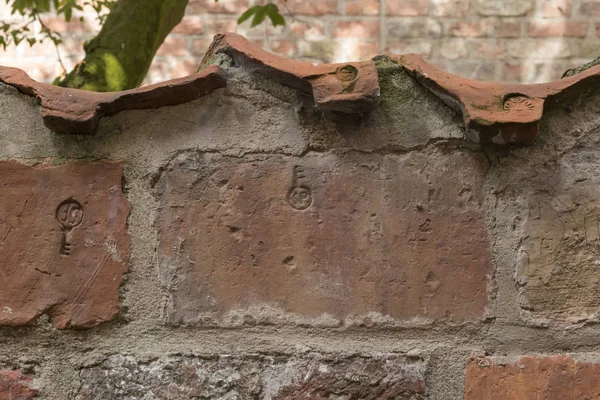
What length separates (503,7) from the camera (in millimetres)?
6016

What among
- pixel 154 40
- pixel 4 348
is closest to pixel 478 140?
pixel 4 348

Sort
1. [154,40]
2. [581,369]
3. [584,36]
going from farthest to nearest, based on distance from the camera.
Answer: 1. [584,36]
2. [154,40]
3. [581,369]

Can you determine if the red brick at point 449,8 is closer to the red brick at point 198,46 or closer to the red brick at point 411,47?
the red brick at point 411,47

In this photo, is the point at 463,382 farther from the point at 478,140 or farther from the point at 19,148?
the point at 19,148

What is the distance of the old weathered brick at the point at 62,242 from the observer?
118cm

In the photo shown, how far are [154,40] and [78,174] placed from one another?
1275 mm

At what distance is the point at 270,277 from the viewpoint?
1.18 meters

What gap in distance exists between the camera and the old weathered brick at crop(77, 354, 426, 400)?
1.15 metres

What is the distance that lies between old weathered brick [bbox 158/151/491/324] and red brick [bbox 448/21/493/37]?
4.95 m

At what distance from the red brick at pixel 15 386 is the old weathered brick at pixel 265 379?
0.07 metres

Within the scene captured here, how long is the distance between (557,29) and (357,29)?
1.33m

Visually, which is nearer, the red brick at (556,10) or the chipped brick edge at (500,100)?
the chipped brick edge at (500,100)

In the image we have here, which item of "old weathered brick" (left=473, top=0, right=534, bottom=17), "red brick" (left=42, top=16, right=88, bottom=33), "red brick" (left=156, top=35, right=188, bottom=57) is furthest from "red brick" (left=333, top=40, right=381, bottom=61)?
"red brick" (left=42, top=16, right=88, bottom=33)

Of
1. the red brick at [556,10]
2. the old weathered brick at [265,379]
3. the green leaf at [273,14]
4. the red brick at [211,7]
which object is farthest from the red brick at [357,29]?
the old weathered brick at [265,379]
